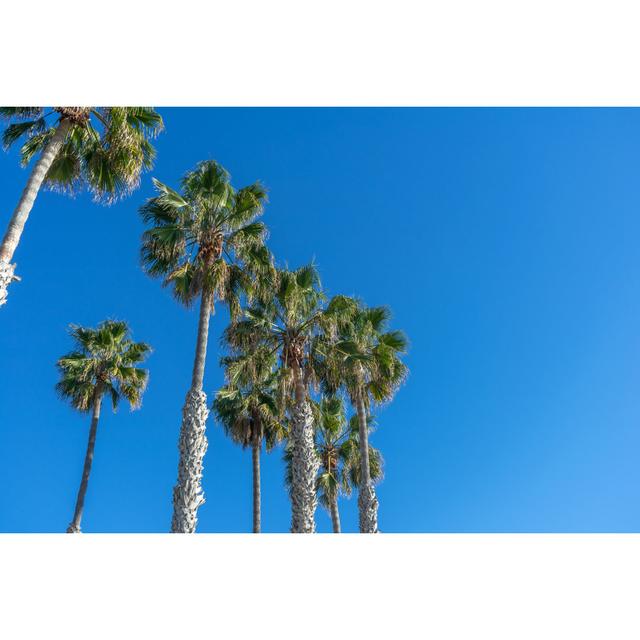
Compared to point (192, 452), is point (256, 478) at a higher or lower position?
higher

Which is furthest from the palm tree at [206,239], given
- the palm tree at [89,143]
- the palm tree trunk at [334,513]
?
the palm tree trunk at [334,513]

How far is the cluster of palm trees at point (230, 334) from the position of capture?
1088 cm

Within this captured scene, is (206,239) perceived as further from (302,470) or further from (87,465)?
(87,465)

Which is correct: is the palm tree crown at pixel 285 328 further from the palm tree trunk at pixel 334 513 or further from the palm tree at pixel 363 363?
the palm tree trunk at pixel 334 513

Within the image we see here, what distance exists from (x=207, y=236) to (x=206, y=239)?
89 mm

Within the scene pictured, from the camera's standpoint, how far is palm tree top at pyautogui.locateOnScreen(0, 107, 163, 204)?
1045 cm

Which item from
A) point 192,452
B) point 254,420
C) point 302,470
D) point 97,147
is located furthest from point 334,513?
point 97,147

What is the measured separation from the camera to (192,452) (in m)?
12.4

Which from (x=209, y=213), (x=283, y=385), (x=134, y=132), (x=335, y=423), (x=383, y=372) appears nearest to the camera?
(x=134, y=132)

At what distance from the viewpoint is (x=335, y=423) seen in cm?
2286

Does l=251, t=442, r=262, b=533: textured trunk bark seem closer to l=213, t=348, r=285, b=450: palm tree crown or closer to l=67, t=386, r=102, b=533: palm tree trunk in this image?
l=213, t=348, r=285, b=450: palm tree crown
